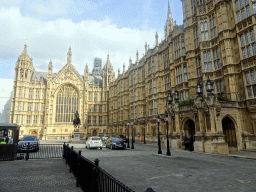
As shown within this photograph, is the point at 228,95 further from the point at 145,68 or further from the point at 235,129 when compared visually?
the point at 145,68

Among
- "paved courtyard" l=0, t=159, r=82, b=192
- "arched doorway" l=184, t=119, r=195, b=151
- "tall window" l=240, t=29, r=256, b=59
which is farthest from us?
"arched doorway" l=184, t=119, r=195, b=151

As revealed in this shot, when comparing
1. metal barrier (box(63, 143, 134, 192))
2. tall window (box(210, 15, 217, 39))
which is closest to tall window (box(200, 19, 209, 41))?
tall window (box(210, 15, 217, 39))

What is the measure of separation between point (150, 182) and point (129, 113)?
38.2m

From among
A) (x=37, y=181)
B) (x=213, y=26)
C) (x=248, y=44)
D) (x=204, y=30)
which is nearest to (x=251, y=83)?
(x=248, y=44)

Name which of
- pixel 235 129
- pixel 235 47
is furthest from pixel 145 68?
pixel 235 129

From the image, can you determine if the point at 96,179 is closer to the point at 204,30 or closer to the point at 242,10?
the point at 242,10

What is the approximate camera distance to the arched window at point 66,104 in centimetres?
5788

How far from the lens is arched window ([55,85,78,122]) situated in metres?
57.9

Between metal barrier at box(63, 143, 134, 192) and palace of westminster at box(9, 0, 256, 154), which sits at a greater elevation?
palace of westminster at box(9, 0, 256, 154)

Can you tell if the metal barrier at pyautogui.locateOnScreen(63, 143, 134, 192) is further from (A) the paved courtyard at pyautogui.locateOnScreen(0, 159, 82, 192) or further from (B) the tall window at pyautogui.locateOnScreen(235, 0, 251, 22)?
(B) the tall window at pyautogui.locateOnScreen(235, 0, 251, 22)

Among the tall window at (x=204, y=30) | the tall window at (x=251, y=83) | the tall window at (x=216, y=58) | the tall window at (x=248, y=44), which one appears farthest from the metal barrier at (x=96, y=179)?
the tall window at (x=204, y=30)

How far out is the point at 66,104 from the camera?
195 feet

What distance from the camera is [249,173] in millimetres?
8828

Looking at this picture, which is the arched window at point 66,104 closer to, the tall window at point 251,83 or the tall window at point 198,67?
the tall window at point 198,67
